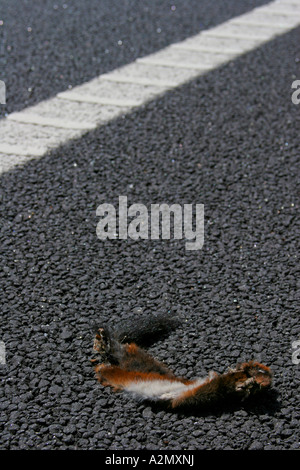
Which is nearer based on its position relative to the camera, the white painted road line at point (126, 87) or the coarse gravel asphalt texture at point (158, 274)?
the coarse gravel asphalt texture at point (158, 274)

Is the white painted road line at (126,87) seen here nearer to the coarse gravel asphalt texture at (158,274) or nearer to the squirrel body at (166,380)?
the coarse gravel asphalt texture at (158,274)

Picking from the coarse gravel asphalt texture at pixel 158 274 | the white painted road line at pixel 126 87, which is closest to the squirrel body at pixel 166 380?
the coarse gravel asphalt texture at pixel 158 274

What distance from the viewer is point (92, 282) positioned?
228 cm

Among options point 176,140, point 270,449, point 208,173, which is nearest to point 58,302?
point 270,449

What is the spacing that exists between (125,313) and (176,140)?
58.4 inches

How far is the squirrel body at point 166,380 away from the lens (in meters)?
1.79

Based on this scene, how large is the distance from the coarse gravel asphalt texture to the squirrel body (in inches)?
1.3

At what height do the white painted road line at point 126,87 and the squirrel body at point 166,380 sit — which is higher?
the white painted road line at point 126,87

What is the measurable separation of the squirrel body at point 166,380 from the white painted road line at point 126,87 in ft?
4.66

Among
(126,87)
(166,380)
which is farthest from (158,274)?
(126,87)

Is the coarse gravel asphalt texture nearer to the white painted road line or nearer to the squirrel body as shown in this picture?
the squirrel body

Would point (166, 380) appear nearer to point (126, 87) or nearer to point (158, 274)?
point (158, 274)

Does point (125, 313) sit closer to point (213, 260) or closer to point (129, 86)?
point (213, 260)

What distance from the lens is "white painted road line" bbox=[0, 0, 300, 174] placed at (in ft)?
11.0
